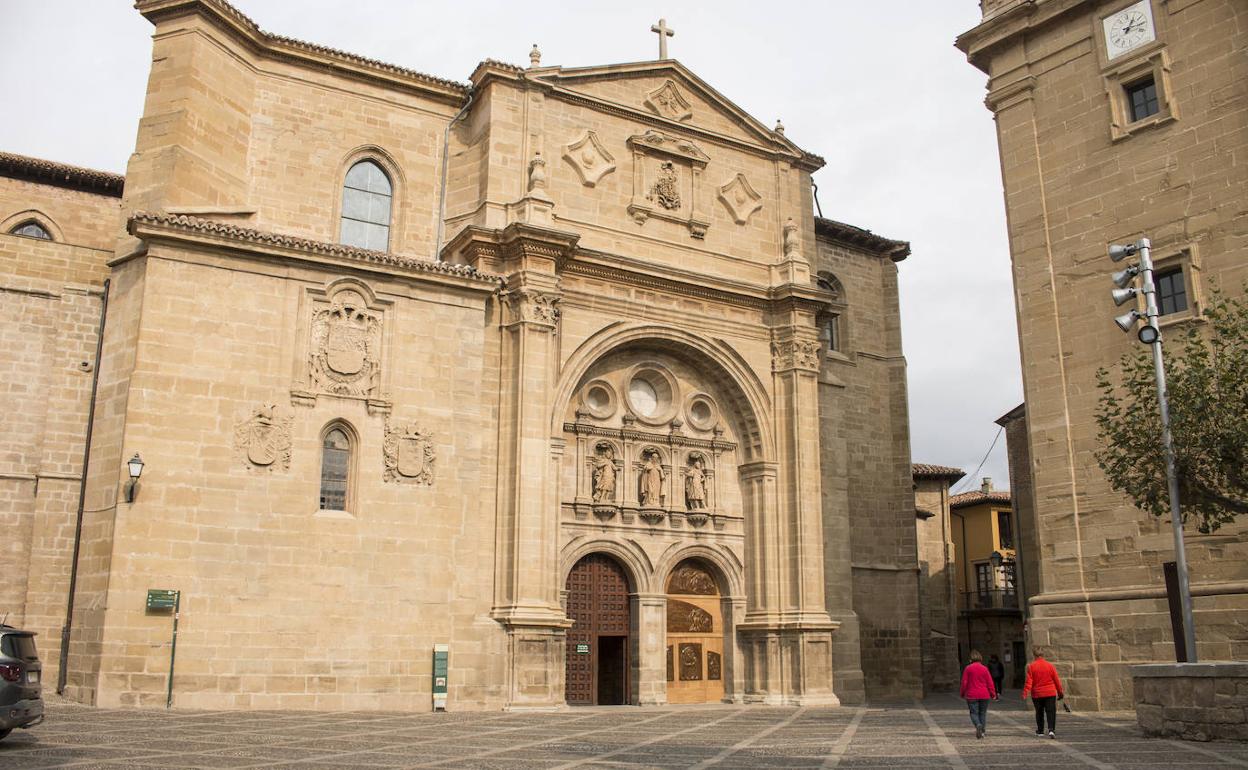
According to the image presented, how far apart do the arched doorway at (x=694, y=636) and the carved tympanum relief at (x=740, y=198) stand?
29.3 feet

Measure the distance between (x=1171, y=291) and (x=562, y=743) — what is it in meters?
14.0

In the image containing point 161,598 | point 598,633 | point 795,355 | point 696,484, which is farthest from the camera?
point 795,355

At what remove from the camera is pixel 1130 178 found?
69.5 feet

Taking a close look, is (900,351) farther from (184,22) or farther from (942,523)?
(184,22)

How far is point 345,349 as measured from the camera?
21.1 m

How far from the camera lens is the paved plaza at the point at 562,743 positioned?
11.9 metres

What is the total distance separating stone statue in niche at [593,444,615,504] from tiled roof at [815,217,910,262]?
36.8 feet

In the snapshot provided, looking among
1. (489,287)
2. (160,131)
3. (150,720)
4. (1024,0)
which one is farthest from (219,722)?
(1024,0)

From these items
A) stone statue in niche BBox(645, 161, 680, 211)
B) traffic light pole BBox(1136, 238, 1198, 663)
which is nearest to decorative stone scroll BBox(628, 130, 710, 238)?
stone statue in niche BBox(645, 161, 680, 211)

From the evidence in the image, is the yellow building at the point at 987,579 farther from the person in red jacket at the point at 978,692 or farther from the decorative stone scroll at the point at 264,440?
the decorative stone scroll at the point at 264,440

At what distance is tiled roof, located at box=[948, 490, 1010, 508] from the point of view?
4997 centimetres

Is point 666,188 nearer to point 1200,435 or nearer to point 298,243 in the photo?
point 298,243

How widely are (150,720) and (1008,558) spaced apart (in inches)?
1623

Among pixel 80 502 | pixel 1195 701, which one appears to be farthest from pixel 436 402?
pixel 1195 701
